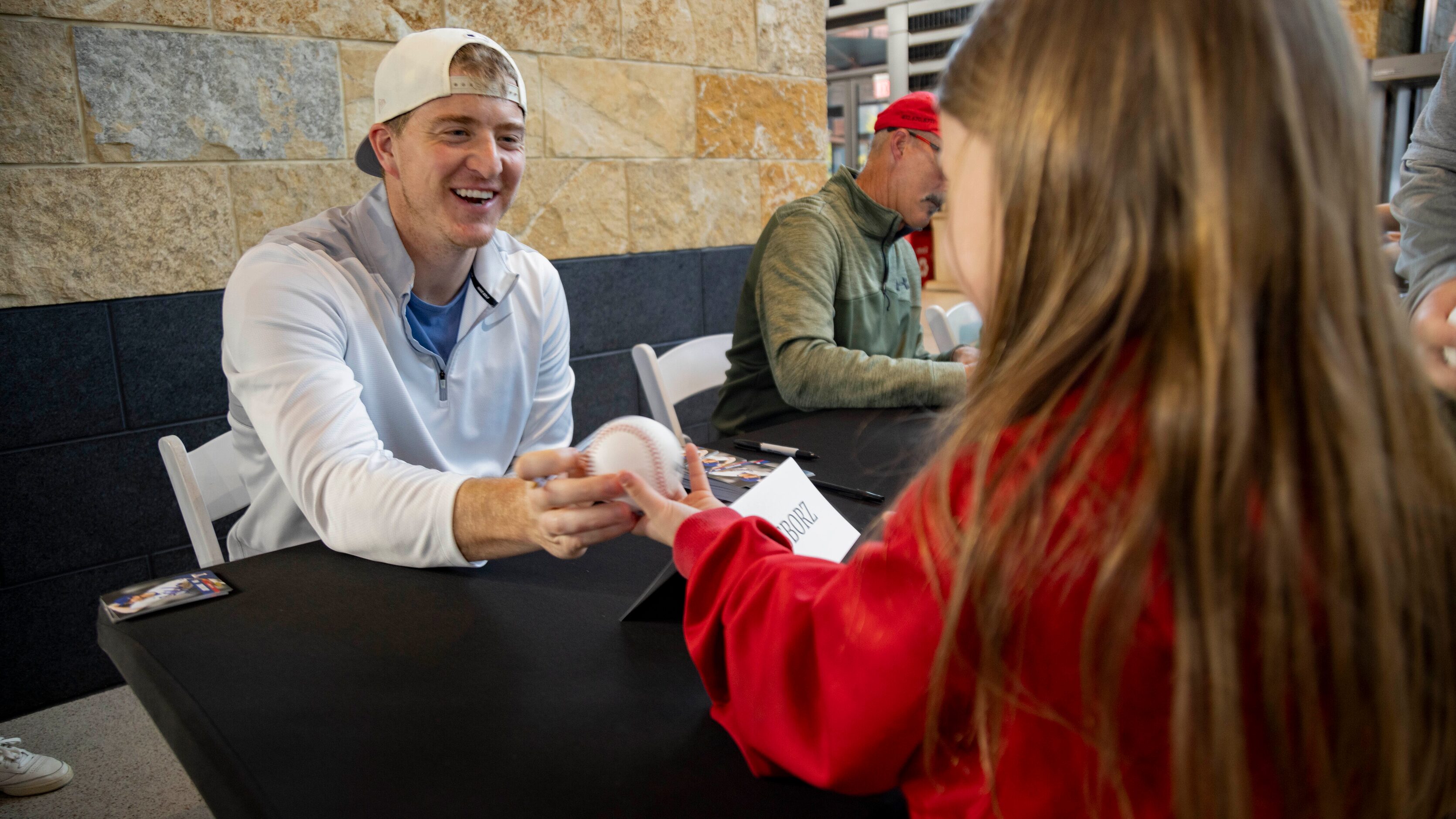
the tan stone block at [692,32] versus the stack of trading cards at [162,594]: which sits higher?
the tan stone block at [692,32]

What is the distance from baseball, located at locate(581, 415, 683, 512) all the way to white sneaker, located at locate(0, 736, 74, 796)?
1840mm

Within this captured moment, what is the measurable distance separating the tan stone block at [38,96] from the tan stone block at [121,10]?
0.03m

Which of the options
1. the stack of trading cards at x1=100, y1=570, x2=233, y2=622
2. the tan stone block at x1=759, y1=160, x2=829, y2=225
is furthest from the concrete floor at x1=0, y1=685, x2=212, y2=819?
the tan stone block at x1=759, y1=160, x2=829, y2=225

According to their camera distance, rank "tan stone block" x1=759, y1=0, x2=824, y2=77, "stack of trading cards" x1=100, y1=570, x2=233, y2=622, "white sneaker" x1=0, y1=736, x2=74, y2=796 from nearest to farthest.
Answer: "stack of trading cards" x1=100, y1=570, x2=233, y2=622 → "white sneaker" x1=0, y1=736, x2=74, y2=796 → "tan stone block" x1=759, y1=0, x2=824, y2=77

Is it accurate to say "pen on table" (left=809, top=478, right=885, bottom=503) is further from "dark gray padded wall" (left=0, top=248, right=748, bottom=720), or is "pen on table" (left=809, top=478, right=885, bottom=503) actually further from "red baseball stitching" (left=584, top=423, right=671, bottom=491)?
"dark gray padded wall" (left=0, top=248, right=748, bottom=720)

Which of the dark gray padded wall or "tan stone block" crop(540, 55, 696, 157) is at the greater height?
"tan stone block" crop(540, 55, 696, 157)

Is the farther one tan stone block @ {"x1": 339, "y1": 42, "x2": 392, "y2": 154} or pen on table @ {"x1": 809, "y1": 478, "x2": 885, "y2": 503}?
tan stone block @ {"x1": 339, "y1": 42, "x2": 392, "y2": 154}

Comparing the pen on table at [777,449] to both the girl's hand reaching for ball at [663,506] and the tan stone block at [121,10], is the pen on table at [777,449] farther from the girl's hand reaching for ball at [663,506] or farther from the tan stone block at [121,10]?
the tan stone block at [121,10]

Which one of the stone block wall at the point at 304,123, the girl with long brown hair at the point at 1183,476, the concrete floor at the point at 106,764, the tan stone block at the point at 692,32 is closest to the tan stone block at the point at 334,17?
the stone block wall at the point at 304,123

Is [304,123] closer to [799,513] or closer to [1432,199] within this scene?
[799,513]

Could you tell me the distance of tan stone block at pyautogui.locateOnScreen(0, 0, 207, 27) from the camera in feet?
7.12

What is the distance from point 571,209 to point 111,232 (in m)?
1.40

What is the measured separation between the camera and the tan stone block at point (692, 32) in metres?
3.33

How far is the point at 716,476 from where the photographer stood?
1.53 metres
